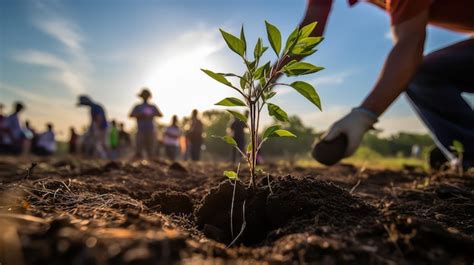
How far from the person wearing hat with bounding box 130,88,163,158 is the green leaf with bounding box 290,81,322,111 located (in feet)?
25.2

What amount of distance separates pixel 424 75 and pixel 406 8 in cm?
139

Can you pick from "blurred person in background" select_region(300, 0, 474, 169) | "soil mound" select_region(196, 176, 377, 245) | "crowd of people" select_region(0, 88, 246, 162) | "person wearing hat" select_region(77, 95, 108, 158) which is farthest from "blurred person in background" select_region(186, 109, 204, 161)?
"soil mound" select_region(196, 176, 377, 245)

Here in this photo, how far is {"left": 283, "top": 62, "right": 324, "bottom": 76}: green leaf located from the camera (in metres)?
1.19

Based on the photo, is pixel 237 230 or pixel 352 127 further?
pixel 352 127

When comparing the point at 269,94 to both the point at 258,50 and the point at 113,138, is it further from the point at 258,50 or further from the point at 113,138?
the point at 113,138

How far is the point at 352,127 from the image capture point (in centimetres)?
194

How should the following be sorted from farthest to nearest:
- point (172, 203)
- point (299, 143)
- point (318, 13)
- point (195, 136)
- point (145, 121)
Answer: point (299, 143) < point (195, 136) < point (145, 121) < point (318, 13) < point (172, 203)

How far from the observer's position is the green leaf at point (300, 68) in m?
1.19

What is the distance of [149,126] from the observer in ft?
28.3

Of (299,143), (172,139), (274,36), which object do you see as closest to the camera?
(274,36)

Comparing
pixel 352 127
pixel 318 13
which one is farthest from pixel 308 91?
pixel 318 13

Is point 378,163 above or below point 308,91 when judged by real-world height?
below

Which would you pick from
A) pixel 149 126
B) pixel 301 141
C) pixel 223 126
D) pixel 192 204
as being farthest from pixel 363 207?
pixel 301 141

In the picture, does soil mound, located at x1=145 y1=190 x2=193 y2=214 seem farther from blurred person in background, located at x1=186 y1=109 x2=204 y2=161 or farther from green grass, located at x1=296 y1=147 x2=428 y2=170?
blurred person in background, located at x1=186 y1=109 x2=204 y2=161
